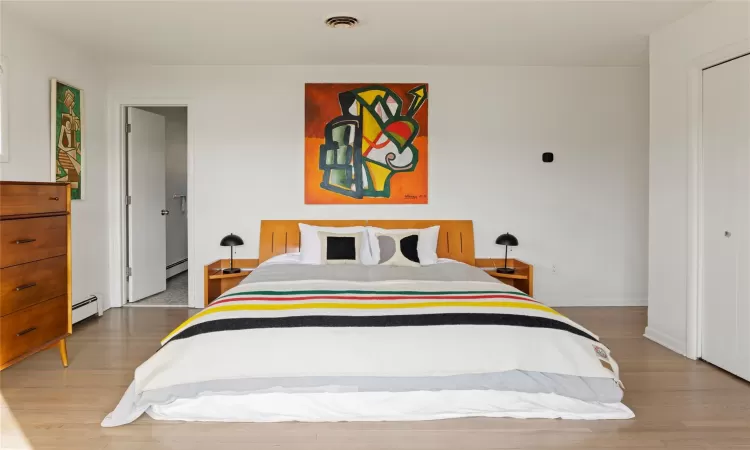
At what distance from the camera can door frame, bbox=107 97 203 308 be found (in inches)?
208

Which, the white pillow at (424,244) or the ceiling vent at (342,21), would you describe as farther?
the white pillow at (424,244)

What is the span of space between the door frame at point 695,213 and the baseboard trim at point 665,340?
65 mm

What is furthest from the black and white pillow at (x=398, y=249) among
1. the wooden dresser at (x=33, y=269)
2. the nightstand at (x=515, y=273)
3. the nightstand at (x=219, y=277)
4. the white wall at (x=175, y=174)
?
the white wall at (x=175, y=174)

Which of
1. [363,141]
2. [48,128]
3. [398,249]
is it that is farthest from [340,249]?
[48,128]

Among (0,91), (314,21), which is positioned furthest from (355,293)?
(0,91)

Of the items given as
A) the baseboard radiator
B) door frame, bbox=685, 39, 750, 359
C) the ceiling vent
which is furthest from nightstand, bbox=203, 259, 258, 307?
door frame, bbox=685, 39, 750, 359

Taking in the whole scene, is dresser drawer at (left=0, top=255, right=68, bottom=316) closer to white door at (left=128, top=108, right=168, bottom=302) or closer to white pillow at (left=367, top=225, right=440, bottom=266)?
white door at (left=128, top=108, right=168, bottom=302)

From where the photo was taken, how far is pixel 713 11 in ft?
11.6

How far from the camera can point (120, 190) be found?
532cm

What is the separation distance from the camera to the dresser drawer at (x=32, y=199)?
2.99 meters

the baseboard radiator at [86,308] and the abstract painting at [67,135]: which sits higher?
the abstract painting at [67,135]

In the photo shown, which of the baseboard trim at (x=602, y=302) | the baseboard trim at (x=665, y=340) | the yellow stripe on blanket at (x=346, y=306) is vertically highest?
the yellow stripe on blanket at (x=346, y=306)

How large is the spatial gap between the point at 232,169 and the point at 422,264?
83.2 inches

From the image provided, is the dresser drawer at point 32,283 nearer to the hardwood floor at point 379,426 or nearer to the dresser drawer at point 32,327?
the dresser drawer at point 32,327
